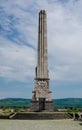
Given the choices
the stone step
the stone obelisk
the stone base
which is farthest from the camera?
the stone obelisk

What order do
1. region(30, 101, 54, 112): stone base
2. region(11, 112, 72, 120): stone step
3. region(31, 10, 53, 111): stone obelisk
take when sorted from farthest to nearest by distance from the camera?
region(31, 10, 53, 111): stone obelisk
region(30, 101, 54, 112): stone base
region(11, 112, 72, 120): stone step

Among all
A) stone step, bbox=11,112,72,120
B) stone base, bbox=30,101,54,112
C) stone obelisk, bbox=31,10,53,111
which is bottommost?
stone step, bbox=11,112,72,120

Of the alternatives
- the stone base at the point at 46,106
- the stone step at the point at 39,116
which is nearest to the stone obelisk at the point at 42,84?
the stone base at the point at 46,106

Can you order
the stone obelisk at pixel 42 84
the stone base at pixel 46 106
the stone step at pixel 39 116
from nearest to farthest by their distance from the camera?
the stone step at pixel 39 116, the stone base at pixel 46 106, the stone obelisk at pixel 42 84

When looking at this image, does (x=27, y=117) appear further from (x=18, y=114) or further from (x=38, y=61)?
(x=38, y=61)

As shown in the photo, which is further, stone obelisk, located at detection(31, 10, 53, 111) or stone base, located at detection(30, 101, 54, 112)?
stone obelisk, located at detection(31, 10, 53, 111)

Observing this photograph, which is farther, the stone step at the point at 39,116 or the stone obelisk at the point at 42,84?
the stone obelisk at the point at 42,84

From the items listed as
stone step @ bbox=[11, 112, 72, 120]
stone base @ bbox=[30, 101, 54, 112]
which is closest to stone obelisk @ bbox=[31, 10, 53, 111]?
stone base @ bbox=[30, 101, 54, 112]

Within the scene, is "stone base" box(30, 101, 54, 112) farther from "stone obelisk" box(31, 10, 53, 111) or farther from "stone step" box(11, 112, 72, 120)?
"stone step" box(11, 112, 72, 120)

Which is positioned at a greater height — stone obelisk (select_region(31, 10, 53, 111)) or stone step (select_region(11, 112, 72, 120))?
stone obelisk (select_region(31, 10, 53, 111))

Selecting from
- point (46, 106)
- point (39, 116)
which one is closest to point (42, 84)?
point (46, 106)

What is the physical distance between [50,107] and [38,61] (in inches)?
272

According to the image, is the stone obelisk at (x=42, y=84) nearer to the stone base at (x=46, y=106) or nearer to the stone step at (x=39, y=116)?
the stone base at (x=46, y=106)
